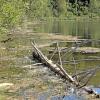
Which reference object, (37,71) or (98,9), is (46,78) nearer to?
(37,71)

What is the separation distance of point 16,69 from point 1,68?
1243 mm

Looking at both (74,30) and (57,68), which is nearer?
(57,68)

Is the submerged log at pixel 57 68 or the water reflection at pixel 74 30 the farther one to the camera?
the water reflection at pixel 74 30

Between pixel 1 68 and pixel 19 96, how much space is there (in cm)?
929

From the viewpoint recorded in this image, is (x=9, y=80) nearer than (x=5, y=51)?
A: Yes

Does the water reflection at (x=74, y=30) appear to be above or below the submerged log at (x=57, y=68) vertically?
below

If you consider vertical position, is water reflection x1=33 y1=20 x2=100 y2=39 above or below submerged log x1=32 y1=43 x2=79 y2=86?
below

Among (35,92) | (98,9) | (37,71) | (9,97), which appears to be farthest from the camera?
(98,9)

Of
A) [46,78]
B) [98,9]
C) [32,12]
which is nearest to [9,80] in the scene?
[46,78]

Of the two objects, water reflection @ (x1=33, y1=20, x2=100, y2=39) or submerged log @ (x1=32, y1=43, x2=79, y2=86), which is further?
water reflection @ (x1=33, y1=20, x2=100, y2=39)

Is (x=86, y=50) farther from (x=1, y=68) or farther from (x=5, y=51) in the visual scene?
(x=1, y=68)

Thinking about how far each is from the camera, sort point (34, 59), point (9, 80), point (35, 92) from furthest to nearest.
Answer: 1. point (34, 59)
2. point (9, 80)
3. point (35, 92)

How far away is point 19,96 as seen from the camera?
69.2ft

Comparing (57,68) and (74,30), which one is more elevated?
(57,68)
